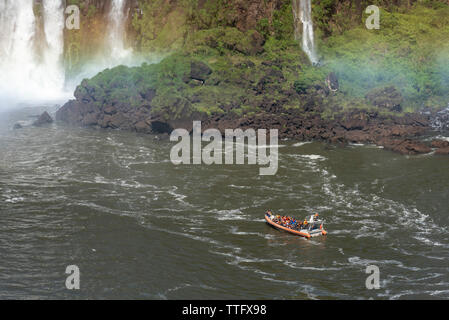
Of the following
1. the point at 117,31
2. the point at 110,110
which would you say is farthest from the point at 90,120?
the point at 117,31

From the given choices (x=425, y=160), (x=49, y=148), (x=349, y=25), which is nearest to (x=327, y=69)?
(x=349, y=25)

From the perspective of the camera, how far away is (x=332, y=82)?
78125 millimetres

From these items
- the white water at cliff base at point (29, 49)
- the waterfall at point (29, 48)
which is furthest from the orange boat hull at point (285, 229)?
the waterfall at point (29, 48)

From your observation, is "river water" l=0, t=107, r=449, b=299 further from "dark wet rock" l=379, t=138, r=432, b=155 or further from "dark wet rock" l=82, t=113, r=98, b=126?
"dark wet rock" l=82, t=113, r=98, b=126

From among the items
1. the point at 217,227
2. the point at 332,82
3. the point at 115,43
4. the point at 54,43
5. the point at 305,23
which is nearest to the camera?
the point at 217,227

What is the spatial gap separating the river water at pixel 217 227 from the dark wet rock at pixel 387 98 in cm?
1846

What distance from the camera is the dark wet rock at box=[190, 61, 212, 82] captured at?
76000 millimetres

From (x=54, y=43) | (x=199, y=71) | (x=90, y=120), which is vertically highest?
(x=54, y=43)

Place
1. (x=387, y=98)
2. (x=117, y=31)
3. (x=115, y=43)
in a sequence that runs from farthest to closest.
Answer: (x=115, y=43)
(x=117, y=31)
(x=387, y=98)

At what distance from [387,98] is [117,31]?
188ft

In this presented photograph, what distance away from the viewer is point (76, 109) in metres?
78.2

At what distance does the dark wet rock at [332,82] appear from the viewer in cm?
7769

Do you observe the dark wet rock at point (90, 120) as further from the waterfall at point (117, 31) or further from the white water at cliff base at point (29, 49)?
the white water at cliff base at point (29, 49)

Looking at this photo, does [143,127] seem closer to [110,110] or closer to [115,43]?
[110,110]
